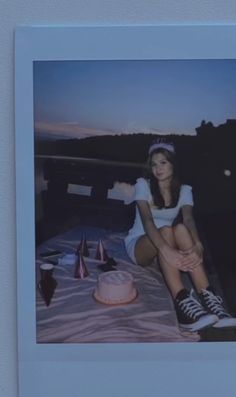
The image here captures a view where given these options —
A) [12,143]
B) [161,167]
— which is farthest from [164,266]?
[12,143]

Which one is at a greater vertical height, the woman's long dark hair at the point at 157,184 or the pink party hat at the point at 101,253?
the woman's long dark hair at the point at 157,184

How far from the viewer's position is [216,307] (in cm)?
71

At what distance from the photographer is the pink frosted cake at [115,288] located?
70 cm

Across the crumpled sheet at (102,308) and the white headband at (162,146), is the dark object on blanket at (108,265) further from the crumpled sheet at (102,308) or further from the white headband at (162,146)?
the white headband at (162,146)

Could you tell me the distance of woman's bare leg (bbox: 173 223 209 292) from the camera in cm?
71

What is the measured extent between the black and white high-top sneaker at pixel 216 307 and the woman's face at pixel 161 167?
134 millimetres

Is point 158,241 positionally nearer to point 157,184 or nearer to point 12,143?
point 157,184

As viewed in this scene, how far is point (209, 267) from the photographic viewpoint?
0.71m

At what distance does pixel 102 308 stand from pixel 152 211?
0.12 m

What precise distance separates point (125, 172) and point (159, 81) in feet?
0.35

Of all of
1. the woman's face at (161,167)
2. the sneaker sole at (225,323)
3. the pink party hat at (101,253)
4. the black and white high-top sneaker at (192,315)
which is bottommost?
the sneaker sole at (225,323)

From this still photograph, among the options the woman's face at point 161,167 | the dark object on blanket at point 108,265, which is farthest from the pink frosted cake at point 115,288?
the woman's face at point 161,167

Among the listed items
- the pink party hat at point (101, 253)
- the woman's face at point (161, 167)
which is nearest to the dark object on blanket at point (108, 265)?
the pink party hat at point (101, 253)
